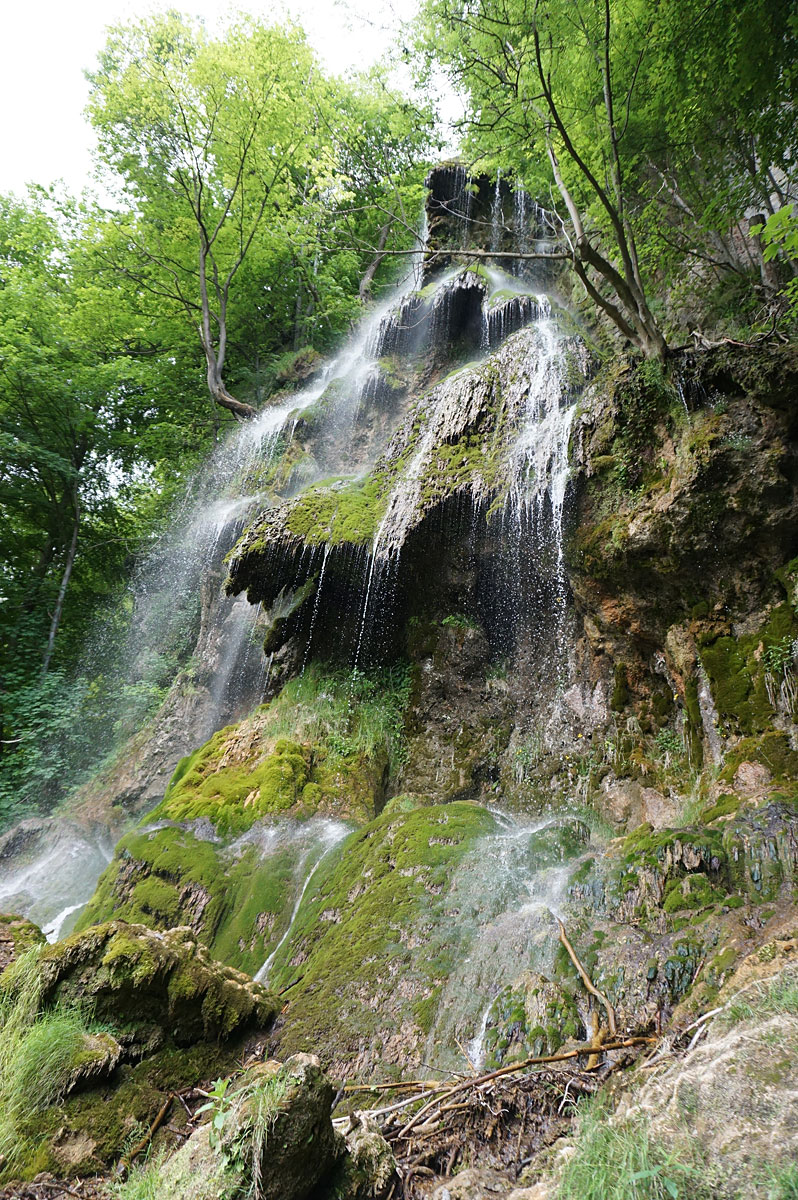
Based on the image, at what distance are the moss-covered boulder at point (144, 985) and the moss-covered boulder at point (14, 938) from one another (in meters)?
0.41

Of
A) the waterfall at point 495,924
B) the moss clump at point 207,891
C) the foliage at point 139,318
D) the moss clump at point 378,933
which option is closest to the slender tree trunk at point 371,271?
the foliage at point 139,318

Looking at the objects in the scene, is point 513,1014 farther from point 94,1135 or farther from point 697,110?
point 697,110

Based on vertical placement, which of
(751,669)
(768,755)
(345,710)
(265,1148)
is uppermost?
(751,669)

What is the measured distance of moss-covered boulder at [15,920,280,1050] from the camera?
3238 mm

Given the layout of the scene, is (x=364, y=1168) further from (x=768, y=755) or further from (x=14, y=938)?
(x=768, y=755)

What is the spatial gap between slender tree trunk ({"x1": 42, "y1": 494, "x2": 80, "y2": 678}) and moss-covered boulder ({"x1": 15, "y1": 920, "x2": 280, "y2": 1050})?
38.4ft

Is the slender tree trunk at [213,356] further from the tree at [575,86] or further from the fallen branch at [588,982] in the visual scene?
the fallen branch at [588,982]

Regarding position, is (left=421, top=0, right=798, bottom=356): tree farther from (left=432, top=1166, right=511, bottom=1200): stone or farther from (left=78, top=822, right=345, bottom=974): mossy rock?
(left=78, top=822, right=345, bottom=974): mossy rock

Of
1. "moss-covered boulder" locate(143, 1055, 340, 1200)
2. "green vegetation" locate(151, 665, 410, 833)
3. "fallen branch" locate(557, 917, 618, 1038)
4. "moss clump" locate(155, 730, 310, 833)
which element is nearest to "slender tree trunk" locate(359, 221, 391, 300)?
"green vegetation" locate(151, 665, 410, 833)

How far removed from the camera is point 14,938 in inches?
148

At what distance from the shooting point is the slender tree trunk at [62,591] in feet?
44.9

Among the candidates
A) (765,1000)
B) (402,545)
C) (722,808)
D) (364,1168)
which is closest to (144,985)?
(364,1168)

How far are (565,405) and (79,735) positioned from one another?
12.1m

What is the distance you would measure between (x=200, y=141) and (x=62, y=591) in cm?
1105
